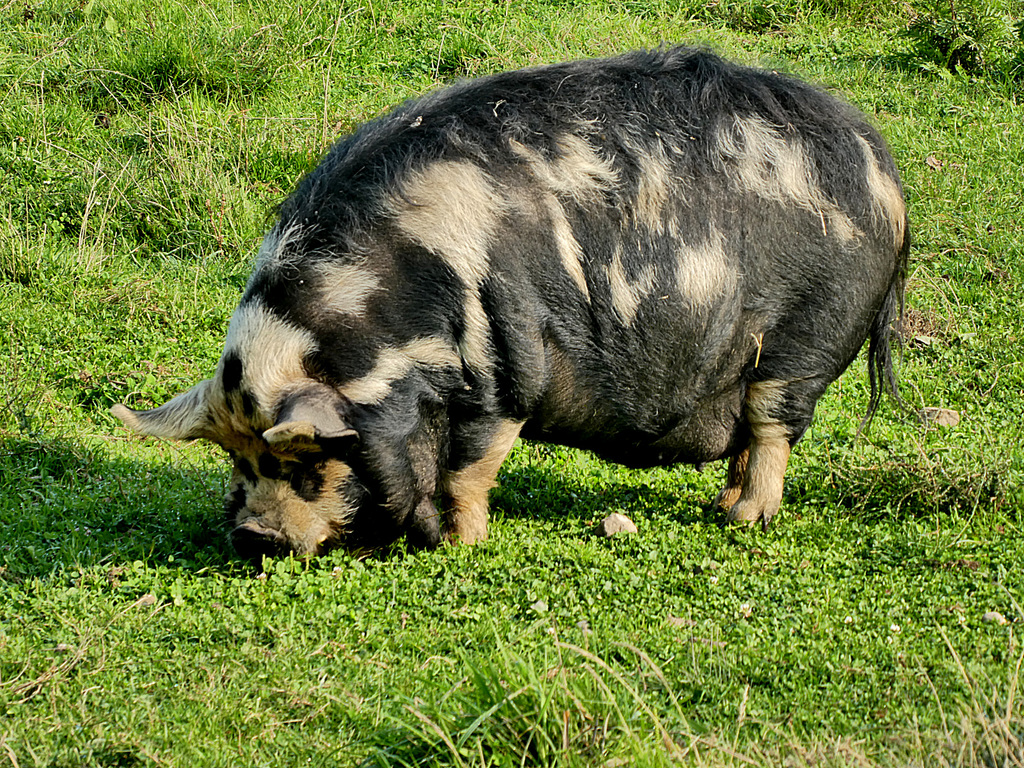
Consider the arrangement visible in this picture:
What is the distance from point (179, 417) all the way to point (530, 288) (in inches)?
64.1

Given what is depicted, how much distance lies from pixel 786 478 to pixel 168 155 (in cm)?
486

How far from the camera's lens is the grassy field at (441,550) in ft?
12.7

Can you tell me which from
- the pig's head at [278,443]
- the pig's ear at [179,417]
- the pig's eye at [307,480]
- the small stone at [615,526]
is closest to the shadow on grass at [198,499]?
the small stone at [615,526]

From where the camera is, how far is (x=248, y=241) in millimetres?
8250

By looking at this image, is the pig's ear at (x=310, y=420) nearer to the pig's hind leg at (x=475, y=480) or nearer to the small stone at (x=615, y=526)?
the pig's hind leg at (x=475, y=480)

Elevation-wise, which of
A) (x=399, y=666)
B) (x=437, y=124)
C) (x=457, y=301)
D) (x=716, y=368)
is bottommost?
(x=399, y=666)

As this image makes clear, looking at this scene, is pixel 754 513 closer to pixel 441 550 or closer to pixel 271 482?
pixel 441 550

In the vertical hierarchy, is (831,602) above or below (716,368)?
below

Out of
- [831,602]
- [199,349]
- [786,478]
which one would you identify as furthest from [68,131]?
[831,602]

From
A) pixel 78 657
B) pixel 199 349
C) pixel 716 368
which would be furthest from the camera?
pixel 199 349

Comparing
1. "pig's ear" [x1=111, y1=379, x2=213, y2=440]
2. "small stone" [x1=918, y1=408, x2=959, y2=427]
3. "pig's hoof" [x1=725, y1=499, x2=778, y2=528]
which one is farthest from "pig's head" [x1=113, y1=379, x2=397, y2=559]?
"small stone" [x1=918, y1=408, x2=959, y2=427]

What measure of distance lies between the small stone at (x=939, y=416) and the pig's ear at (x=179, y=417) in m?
4.07

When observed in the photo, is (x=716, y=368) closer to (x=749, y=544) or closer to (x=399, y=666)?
(x=749, y=544)

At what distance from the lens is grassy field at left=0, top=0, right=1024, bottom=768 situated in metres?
3.87
